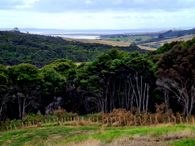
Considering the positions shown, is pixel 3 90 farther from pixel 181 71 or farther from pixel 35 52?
pixel 35 52

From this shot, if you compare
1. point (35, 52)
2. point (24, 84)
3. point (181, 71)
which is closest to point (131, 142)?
point (181, 71)

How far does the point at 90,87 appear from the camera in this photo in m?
49.9

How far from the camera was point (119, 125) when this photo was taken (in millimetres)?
32750

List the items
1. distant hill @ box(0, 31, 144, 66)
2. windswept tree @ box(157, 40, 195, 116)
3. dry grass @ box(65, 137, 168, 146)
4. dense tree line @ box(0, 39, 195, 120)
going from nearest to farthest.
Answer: dry grass @ box(65, 137, 168, 146) → windswept tree @ box(157, 40, 195, 116) → dense tree line @ box(0, 39, 195, 120) → distant hill @ box(0, 31, 144, 66)

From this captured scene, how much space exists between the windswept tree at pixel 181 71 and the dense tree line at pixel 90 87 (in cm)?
448

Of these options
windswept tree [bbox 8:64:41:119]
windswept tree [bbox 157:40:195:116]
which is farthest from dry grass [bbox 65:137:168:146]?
windswept tree [bbox 8:64:41:119]

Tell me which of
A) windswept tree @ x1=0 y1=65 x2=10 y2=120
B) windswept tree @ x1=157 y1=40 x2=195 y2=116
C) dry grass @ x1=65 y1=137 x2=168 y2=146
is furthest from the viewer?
windswept tree @ x1=0 y1=65 x2=10 y2=120

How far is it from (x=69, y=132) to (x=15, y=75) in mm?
21856

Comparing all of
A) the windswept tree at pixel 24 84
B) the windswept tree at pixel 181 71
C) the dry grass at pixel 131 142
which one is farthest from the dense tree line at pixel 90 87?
the dry grass at pixel 131 142

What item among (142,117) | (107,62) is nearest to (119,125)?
(142,117)

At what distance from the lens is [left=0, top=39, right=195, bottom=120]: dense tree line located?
47625 millimetres

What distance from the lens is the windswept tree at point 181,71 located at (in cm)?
3684

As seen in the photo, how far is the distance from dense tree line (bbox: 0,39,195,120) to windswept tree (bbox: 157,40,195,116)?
4.48 metres

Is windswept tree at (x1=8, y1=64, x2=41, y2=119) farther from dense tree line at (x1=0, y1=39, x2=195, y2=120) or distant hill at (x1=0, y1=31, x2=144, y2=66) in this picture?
distant hill at (x1=0, y1=31, x2=144, y2=66)
